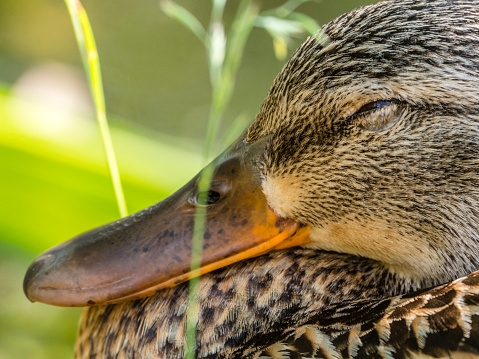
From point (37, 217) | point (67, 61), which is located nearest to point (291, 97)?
point (37, 217)

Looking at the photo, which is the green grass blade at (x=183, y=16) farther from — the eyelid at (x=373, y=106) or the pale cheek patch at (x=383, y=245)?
the pale cheek patch at (x=383, y=245)

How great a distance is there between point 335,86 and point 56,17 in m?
3.53

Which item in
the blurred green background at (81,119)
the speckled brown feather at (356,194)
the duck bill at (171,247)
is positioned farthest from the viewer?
the blurred green background at (81,119)

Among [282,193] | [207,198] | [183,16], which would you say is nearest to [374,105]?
[282,193]

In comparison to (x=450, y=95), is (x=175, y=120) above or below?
above

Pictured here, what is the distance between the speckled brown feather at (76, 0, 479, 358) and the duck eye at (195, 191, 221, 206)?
0.11 m

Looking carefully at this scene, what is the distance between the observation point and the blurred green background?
99.6 inches

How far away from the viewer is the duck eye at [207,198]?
1422 mm

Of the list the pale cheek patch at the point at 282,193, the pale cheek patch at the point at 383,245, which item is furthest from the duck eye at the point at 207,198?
the pale cheek patch at the point at 383,245

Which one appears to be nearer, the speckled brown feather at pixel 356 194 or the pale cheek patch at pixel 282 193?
the speckled brown feather at pixel 356 194

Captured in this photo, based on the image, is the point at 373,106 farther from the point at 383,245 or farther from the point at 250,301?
the point at 250,301

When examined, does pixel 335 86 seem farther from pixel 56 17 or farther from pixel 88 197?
pixel 56 17

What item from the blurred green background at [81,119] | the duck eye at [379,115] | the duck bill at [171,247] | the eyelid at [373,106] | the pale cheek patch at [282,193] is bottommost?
the duck bill at [171,247]

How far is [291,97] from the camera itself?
1392 mm
